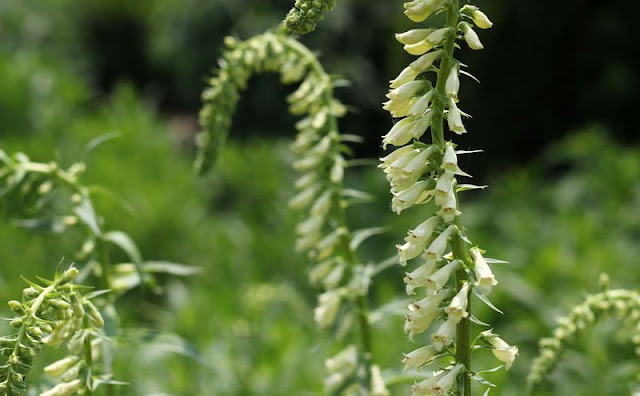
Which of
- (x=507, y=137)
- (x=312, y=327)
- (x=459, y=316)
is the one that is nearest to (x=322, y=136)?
(x=459, y=316)

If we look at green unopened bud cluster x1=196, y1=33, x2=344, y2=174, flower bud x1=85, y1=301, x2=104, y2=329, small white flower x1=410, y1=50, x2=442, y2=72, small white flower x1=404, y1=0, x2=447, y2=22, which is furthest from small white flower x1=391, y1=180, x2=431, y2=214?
green unopened bud cluster x1=196, y1=33, x2=344, y2=174

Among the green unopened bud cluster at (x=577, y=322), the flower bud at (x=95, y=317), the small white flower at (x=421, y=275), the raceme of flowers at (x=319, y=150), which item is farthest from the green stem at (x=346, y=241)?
the flower bud at (x=95, y=317)

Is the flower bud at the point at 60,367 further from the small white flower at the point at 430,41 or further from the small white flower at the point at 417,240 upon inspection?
the small white flower at the point at 430,41

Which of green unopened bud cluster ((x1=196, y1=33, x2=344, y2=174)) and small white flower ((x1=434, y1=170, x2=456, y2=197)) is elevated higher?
green unopened bud cluster ((x1=196, y1=33, x2=344, y2=174))

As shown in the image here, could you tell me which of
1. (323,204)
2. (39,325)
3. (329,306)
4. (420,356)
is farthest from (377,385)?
(39,325)

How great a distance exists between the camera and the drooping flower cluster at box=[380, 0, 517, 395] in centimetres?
169

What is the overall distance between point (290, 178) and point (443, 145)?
6545 millimetres

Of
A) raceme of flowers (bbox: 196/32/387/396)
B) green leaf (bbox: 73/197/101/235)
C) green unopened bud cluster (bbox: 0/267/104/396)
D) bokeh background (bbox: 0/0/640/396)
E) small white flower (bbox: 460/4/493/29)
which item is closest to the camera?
Result: green unopened bud cluster (bbox: 0/267/104/396)

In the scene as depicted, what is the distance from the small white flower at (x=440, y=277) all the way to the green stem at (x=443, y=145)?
0.12ft

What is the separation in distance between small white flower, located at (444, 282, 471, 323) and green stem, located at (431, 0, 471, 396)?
0.04 metres

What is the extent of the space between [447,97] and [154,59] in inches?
520

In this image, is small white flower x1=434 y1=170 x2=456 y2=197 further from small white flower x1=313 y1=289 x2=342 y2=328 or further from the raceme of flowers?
small white flower x1=313 y1=289 x2=342 y2=328

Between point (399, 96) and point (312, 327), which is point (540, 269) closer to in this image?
point (312, 327)

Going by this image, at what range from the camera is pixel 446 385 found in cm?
171
